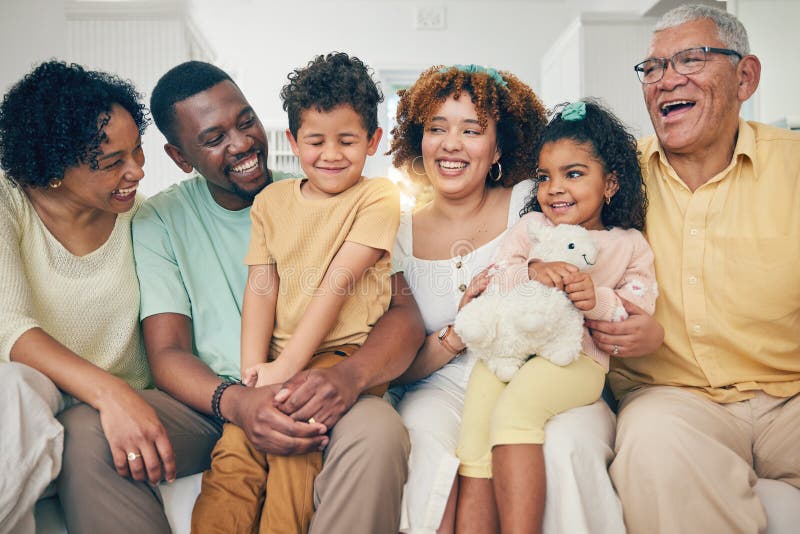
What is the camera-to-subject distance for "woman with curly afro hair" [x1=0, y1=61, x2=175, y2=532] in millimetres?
1370

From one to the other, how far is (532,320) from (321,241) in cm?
58

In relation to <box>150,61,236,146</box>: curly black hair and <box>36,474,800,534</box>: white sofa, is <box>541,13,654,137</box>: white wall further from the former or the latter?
<box>36,474,800,534</box>: white sofa

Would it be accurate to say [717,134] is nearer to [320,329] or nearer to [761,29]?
[320,329]

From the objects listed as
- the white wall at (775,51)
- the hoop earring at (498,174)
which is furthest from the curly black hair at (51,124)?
the white wall at (775,51)

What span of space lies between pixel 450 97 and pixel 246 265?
0.77 metres

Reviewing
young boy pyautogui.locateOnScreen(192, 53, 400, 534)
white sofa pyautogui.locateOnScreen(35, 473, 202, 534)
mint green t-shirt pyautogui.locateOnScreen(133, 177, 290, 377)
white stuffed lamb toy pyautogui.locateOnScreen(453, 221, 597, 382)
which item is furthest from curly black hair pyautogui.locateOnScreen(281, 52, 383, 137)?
white sofa pyautogui.locateOnScreen(35, 473, 202, 534)

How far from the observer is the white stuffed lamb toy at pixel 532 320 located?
148 centimetres

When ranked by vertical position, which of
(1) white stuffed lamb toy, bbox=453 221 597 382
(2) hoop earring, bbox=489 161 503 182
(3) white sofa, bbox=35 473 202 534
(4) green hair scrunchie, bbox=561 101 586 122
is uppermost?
(4) green hair scrunchie, bbox=561 101 586 122

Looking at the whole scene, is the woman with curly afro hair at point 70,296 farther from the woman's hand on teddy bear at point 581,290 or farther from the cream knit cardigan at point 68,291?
the woman's hand on teddy bear at point 581,290

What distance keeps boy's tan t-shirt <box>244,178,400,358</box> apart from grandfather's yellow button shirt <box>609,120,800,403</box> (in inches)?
28.6

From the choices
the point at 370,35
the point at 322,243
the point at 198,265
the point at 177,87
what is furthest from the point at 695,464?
the point at 370,35

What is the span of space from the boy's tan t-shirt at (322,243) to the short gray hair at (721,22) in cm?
90

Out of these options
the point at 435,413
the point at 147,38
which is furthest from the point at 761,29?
the point at 147,38

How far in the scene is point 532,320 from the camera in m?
1.44
